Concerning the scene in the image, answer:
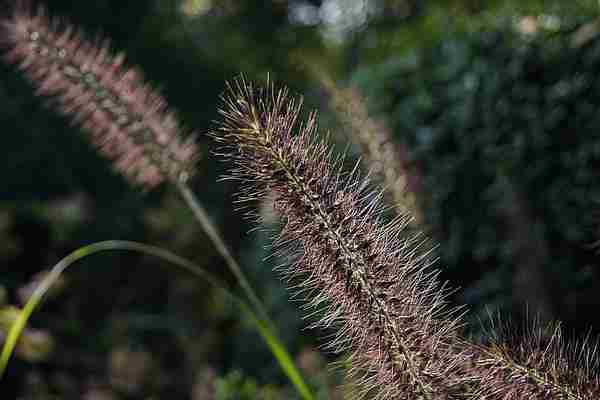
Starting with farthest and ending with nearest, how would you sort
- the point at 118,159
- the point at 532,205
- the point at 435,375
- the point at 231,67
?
the point at 231,67 < the point at 532,205 < the point at 118,159 < the point at 435,375

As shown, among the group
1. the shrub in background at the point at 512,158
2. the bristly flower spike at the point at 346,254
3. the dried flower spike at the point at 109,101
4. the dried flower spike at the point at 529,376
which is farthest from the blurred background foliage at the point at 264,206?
the dried flower spike at the point at 529,376

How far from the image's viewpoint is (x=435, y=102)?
4.48 metres

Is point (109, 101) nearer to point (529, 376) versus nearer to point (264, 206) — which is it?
point (264, 206)

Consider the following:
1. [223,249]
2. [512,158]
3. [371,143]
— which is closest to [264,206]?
[223,249]

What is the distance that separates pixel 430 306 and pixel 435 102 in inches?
134

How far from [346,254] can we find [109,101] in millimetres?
1204

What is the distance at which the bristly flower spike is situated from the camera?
1074 mm

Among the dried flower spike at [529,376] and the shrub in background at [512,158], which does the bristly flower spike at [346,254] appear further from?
the shrub in background at [512,158]

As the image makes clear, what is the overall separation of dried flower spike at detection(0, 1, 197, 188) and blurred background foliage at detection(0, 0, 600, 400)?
13.5 inches

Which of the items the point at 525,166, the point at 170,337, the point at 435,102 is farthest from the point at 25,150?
the point at 525,166

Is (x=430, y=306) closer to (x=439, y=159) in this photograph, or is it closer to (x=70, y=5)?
(x=439, y=159)

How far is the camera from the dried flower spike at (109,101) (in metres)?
2.02

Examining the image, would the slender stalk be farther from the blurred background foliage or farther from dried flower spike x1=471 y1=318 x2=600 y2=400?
dried flower spike x1=471 y1=318 x2=600 y2=400

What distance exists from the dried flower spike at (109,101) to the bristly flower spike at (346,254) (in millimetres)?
992
